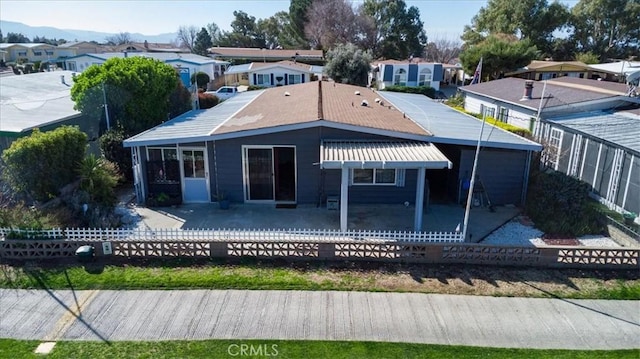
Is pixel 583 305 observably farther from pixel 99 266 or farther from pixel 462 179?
pixel 99 266

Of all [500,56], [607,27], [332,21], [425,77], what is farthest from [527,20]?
[332,21]

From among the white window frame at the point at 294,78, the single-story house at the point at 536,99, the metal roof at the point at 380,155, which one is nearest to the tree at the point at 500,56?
the single-story house at the point at 536,99

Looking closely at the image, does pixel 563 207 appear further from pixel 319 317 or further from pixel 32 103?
pixel 32 103

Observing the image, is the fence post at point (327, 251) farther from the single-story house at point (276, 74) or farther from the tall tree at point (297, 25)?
the tall tree at point (297, 25)

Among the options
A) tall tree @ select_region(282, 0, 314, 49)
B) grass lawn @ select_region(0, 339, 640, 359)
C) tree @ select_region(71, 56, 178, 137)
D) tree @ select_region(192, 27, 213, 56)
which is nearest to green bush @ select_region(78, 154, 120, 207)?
tree @ select_region(71, 56, 178, 137)

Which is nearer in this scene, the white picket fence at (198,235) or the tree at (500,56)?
the white picket fence at (198,235)

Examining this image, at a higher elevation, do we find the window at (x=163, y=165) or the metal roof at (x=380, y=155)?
the metal roof at (x=380, y=155)
